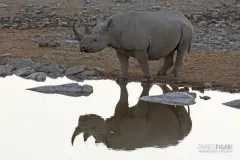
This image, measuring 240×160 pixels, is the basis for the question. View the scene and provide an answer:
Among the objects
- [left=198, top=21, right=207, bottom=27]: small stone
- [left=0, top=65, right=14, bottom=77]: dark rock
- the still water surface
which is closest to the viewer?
the still water surface

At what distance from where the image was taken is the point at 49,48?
65.0 ft

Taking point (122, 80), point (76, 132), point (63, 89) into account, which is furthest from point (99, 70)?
point (76, 132)

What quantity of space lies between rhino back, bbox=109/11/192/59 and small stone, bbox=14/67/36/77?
2488 millimetres

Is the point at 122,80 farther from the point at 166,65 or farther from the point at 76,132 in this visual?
the point at 76,132

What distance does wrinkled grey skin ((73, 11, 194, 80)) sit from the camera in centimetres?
1474

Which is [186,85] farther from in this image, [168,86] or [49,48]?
[49,48]

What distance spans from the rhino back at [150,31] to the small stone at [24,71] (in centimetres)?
249

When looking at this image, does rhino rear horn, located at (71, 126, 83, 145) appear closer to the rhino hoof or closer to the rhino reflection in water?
the rhino reflection in water

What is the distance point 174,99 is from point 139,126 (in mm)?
1657

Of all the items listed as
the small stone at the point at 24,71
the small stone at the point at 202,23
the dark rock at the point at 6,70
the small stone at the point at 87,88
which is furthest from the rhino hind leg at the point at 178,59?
the small stone at the point at 202,23

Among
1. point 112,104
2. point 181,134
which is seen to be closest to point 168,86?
point 112,104

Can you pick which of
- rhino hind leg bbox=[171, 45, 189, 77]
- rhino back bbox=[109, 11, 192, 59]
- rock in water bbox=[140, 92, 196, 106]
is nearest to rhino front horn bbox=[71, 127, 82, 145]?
rock in water bbox=[140, 92, 196, 106]

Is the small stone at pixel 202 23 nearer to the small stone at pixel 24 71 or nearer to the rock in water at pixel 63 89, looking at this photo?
the small stone at pixel 24 71

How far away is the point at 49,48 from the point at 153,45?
540 centimetres
